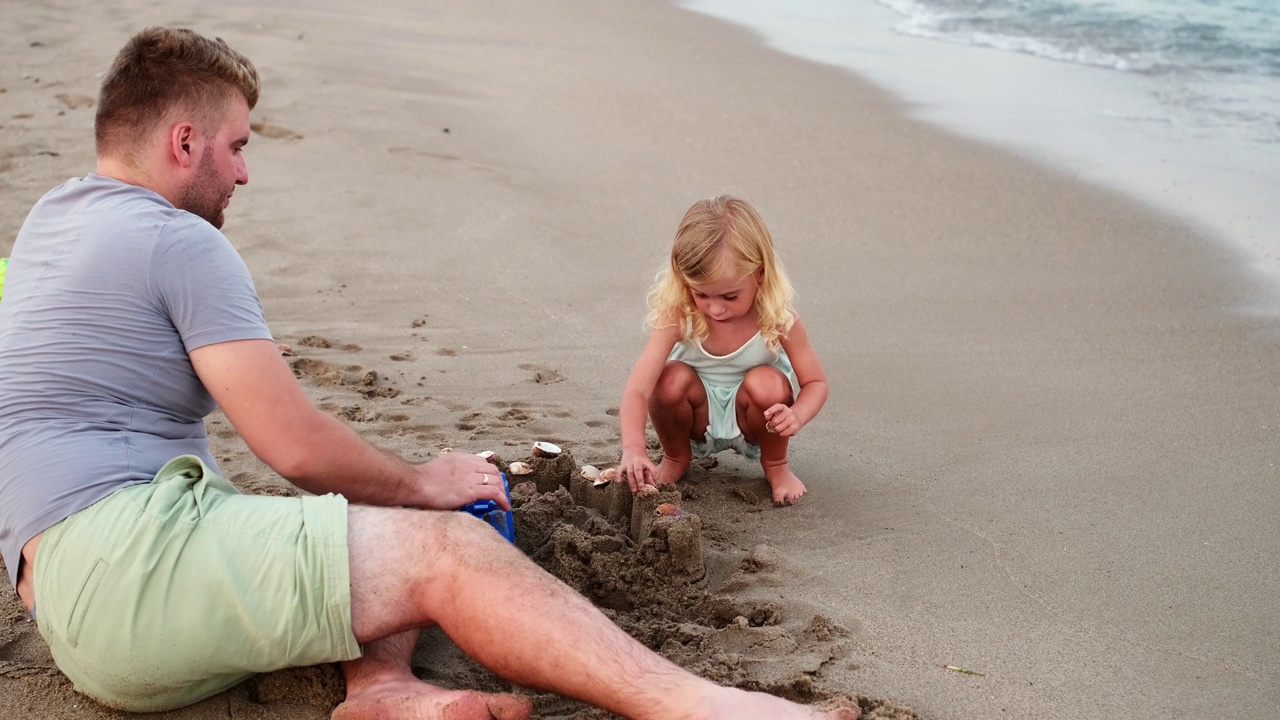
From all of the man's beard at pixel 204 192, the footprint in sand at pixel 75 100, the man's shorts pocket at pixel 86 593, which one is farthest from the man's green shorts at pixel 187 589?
the footprint in sand at pixel 75 100

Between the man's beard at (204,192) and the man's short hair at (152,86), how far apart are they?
0.11 m

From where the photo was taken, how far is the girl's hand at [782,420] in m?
3.45

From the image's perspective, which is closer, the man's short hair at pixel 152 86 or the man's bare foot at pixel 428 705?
the man's bare foot at pixel 428 705

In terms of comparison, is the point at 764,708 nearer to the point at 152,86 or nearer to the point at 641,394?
the point at 641,394

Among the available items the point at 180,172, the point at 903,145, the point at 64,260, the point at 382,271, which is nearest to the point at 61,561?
the point at 64,260

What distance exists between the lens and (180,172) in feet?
8.54

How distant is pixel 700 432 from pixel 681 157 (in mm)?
3331

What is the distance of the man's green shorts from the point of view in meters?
2.25

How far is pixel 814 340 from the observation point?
4.84m

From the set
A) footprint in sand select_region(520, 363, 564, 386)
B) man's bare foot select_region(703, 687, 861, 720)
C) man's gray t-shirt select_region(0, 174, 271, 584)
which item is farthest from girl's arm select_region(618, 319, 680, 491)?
man's gray t-shirt select_region(0, 174, 271, 584)

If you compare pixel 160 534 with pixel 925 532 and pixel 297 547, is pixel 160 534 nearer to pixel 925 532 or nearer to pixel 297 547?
pixel 297 547

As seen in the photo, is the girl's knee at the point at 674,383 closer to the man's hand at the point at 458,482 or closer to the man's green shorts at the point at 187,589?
the man's hand at the point at 458,482

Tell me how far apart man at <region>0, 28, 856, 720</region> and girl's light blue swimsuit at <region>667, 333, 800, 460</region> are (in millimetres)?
1383

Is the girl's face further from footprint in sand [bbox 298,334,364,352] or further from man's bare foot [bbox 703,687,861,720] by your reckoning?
footprint in sand [bbox 298,334,364,352]
